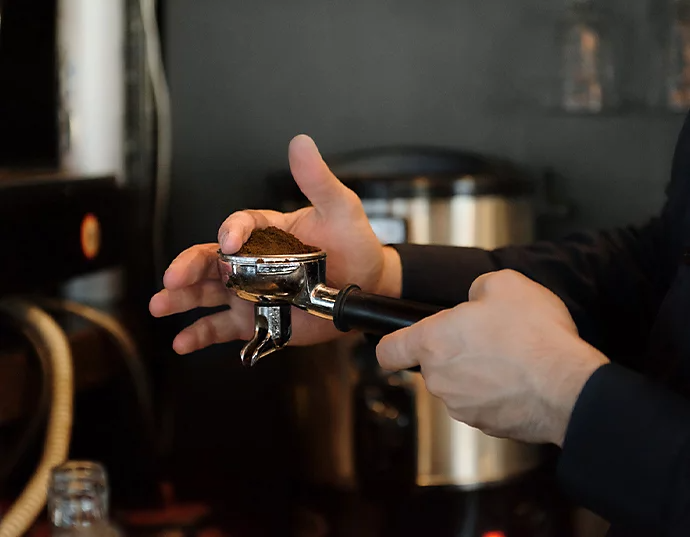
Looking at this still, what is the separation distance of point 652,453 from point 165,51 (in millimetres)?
1168

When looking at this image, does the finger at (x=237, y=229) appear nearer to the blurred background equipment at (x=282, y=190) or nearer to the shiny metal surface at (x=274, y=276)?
the shiny metal surface at (x=274, y=276)

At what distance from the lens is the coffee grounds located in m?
0.61

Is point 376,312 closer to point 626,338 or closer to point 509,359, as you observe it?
point 509,359

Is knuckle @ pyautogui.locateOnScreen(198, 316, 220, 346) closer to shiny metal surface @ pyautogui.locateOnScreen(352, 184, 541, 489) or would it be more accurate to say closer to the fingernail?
the fingernail

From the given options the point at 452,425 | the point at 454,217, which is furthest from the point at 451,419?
the point at 454,217

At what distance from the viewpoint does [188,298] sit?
72cm

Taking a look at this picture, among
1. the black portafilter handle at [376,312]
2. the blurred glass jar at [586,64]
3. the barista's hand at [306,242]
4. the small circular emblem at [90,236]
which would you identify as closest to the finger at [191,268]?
the barista's hand at [306,242]

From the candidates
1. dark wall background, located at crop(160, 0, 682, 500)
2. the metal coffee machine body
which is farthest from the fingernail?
dark wall background, located at crop(160, 0, 682, 500)

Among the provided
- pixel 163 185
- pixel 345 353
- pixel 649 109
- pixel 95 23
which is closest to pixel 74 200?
pixel 95 23

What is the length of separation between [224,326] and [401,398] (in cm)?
47

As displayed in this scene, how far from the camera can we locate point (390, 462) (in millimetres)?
1200

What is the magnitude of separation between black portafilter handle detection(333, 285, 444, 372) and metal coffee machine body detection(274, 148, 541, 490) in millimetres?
579

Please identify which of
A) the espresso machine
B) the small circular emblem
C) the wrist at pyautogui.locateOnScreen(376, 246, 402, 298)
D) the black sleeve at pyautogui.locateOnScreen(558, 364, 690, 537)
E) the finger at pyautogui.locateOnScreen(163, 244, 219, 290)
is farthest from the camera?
the espresso machine

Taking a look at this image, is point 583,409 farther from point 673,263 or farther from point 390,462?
point 390,462
